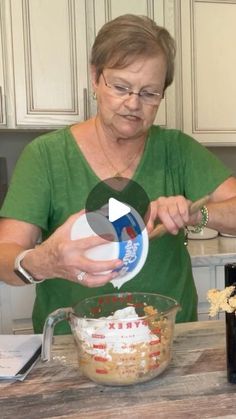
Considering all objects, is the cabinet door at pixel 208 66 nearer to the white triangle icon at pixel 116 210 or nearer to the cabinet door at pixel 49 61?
the cabinet door at pixel 49 61

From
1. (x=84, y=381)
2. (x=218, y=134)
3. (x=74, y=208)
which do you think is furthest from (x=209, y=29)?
(x=84, y=381)

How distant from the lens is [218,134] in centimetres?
214

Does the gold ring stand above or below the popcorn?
above

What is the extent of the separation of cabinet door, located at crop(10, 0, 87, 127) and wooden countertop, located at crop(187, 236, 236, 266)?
74 centimetres

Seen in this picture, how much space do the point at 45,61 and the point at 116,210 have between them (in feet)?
4.52

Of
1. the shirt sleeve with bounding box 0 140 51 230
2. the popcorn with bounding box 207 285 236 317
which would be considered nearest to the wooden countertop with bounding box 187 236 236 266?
the shirt sleeve with bounding box 0 140 51 230

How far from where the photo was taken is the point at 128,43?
95 cm

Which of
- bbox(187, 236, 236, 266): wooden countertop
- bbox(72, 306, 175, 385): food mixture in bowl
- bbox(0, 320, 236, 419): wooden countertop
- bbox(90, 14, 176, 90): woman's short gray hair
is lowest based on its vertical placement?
bbox(187, 236, 236, 266): wooden countertop

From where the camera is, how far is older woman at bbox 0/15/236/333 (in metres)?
0.96

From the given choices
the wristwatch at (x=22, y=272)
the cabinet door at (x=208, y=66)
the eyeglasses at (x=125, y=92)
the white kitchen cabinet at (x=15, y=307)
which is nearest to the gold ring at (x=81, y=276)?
the wristwatch at (x=22, y=272)

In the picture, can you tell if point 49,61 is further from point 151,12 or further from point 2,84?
point 151,12

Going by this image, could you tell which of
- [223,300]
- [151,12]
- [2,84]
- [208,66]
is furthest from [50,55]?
[223,300]

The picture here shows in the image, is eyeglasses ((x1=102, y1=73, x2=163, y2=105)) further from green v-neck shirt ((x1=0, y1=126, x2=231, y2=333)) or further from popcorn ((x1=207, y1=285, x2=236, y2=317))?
popcorn ((x1=207, y1=285, x2=236, y2=317))
